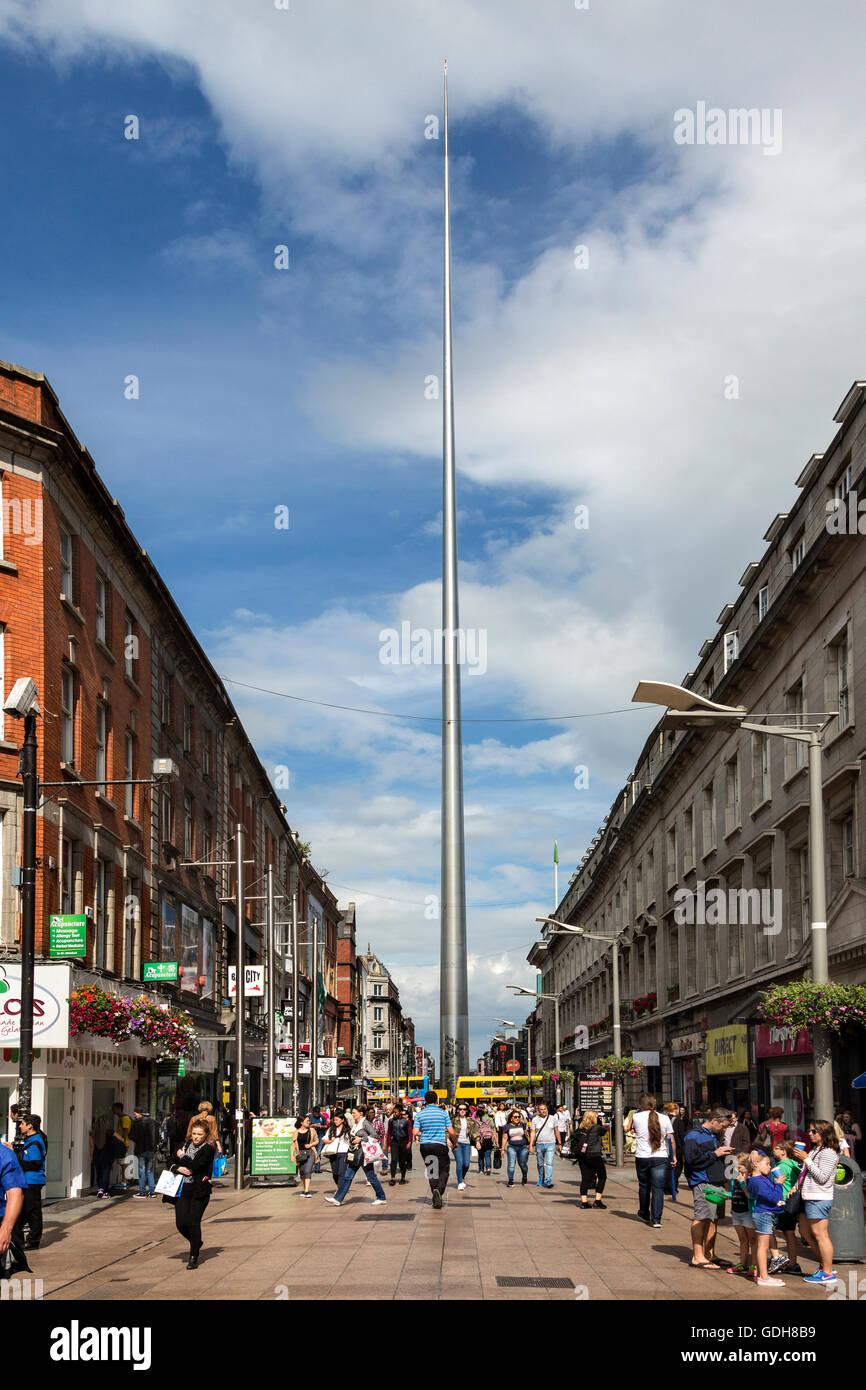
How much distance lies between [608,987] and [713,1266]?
63.2m

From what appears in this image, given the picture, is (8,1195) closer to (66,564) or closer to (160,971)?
(66,564)

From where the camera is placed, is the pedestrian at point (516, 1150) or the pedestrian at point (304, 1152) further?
the pedestrian at point (516, 1150)

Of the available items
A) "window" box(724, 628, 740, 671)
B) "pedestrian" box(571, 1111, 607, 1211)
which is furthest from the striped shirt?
"window" box(724, 628, 740, 671)

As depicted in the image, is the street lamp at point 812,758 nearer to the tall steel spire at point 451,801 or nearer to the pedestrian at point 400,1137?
the pedestrian at point 400,1137

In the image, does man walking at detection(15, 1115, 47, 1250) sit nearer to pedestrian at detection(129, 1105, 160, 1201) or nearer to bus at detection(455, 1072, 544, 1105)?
pedestrian at detection(129, 1105, 160, 1201)

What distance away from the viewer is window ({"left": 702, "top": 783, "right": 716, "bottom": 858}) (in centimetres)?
4762

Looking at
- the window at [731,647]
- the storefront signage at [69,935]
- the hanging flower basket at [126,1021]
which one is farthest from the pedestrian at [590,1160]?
the window at [731,647]

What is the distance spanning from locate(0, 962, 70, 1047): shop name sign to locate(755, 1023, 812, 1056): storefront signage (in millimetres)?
15306

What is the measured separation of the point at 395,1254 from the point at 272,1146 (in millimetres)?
14768

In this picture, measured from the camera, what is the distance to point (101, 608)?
36.5 m

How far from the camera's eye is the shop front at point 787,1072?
3412cm

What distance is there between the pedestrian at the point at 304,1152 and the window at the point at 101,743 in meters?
9.25
